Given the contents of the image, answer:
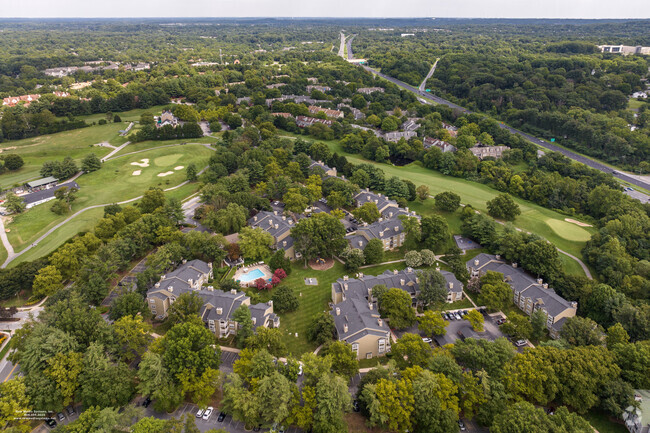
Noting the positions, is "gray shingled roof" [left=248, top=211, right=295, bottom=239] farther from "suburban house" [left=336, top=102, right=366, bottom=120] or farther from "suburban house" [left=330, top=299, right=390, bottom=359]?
"suburban house" [left=336, top=102, right=366, bottom=120]

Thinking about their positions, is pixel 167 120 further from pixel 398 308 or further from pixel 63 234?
pixel 398 308

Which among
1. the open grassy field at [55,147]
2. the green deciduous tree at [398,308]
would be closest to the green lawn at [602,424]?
the green deciduous tree at [398,308]

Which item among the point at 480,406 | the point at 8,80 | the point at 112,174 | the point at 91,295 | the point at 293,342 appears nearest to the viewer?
the point at 480,406

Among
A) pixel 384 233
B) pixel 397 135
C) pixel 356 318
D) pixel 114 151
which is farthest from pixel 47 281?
pixel 397 135

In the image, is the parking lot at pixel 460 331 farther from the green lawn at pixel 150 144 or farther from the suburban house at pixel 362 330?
the green lawn at pixel 150 144

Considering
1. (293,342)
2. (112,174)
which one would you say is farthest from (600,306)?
(112,174)

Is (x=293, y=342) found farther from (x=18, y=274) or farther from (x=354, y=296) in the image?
(x=18, y=274)
